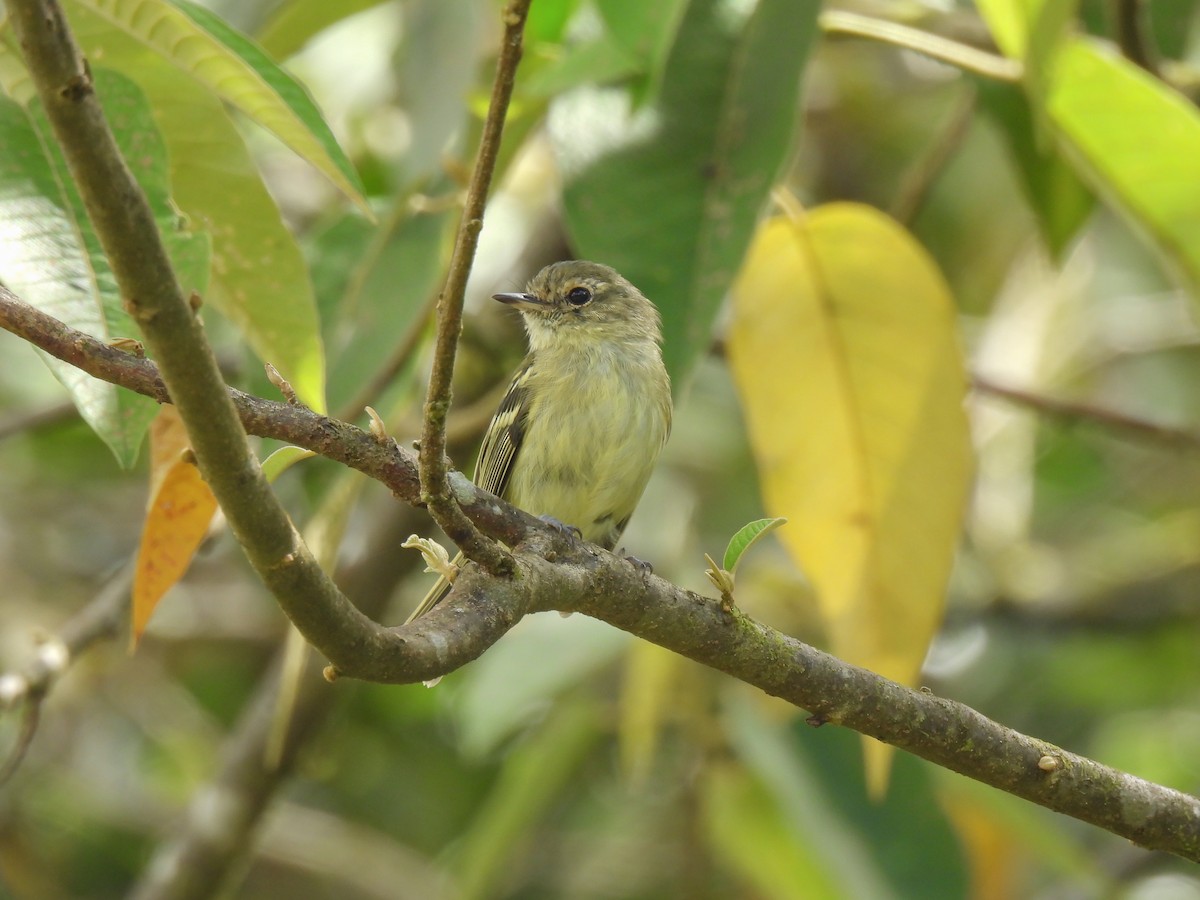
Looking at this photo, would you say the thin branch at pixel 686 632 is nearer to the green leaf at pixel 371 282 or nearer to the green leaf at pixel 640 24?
the green leaf at pixel 640 24

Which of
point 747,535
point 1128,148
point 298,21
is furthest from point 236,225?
point 1128,148

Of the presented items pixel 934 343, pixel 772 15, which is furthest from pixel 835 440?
pixel 772 15

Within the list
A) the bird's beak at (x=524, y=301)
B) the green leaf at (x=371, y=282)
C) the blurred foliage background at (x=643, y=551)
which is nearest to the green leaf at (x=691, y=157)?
the blurred foliage background at (x=643, y=551)

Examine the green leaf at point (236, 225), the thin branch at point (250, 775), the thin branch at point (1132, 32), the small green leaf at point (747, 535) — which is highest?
the thin branch at point (1132, 32)

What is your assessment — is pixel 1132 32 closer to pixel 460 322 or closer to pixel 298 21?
pixel 298 21

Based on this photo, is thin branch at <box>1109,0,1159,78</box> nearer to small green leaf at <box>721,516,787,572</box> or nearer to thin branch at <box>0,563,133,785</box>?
small green leaf at <box>721,516,787,572</box>

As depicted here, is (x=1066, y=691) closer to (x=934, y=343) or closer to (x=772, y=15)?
(x=934, y=343)
